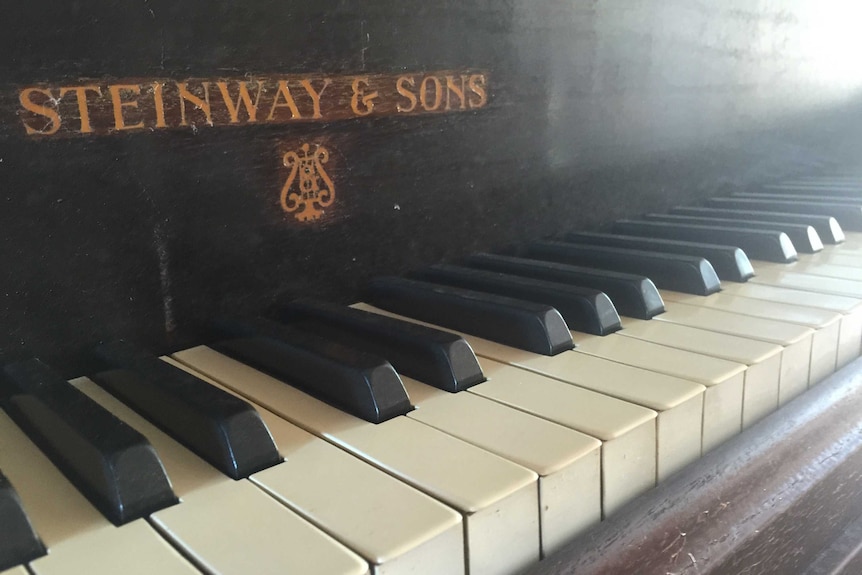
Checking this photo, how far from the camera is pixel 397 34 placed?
98cm

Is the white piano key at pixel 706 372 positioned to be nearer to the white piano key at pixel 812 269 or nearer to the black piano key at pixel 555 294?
the black piano key at pixel 555 294

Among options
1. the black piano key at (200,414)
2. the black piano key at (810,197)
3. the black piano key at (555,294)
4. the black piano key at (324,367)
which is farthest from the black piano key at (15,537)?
the black piano key at (810,197)

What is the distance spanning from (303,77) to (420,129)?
0.63 feet

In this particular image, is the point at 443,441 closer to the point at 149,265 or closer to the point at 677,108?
the point at 149,265

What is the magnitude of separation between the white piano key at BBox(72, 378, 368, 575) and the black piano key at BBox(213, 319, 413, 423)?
0.45ft

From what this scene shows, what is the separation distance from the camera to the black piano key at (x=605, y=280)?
0.92 metres

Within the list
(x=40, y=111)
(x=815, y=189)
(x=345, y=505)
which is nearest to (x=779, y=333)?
(x=345, y=505)

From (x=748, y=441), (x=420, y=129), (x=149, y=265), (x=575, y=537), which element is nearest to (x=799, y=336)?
(x=748, y=441)

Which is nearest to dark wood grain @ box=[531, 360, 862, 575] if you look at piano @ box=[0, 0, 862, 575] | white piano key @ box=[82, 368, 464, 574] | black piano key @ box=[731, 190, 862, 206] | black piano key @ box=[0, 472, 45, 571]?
piano @ box=[0, 0, 862, 575]

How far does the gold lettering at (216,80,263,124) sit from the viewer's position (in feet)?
2.73

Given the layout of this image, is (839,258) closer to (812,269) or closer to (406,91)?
(812,269)

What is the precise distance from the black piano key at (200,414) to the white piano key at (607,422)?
21 cm

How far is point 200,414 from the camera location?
0.60 meters

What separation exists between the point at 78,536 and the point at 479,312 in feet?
1.60
